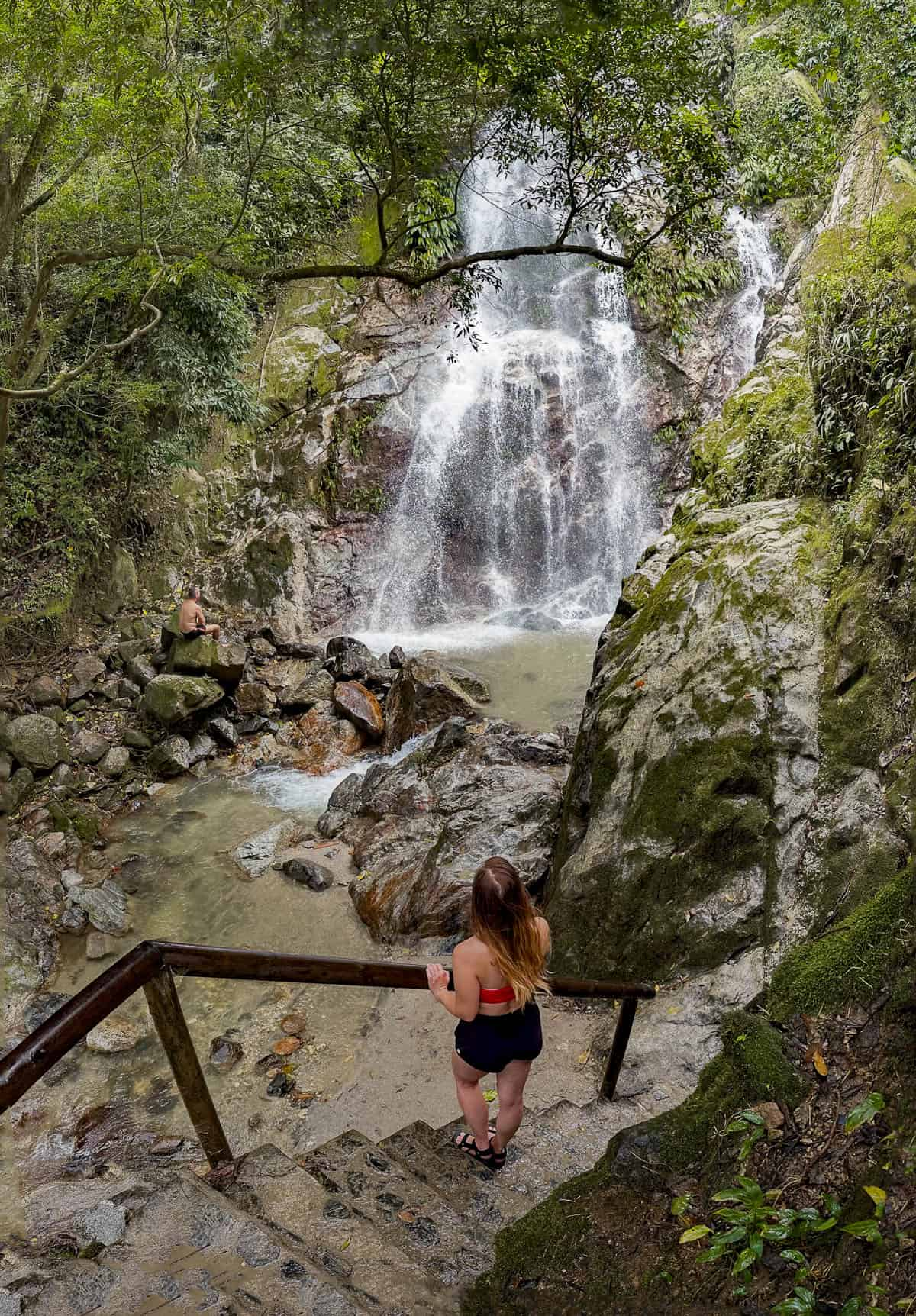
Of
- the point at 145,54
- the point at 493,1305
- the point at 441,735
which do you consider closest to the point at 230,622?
the point at 441,735

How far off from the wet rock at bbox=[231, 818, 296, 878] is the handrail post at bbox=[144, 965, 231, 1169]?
5184mm

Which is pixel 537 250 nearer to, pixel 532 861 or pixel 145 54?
pixel 145 54

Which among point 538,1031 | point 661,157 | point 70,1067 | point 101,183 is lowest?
point 70,1067

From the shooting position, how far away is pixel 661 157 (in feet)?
18.9

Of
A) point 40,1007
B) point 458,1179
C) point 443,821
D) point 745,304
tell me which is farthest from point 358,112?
point 745,304

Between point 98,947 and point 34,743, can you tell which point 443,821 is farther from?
point 34,743

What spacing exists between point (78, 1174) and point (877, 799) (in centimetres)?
467

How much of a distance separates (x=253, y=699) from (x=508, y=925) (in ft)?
29.8

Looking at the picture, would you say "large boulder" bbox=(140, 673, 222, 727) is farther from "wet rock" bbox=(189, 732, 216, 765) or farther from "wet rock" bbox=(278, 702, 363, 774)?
"wet rock" bbox=(278, 702, 363, 774)

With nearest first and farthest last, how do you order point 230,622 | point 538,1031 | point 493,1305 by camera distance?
point 493,1305, point 538,1031, point 230,622

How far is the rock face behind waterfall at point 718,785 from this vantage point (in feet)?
14.2

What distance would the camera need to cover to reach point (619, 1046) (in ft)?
11.9

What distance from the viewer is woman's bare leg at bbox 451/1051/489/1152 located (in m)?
3.17

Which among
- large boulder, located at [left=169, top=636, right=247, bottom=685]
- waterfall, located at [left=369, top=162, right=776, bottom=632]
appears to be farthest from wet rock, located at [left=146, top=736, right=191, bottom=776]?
waterfall, located at [left=369, top=162, right=776, bottom=632]
